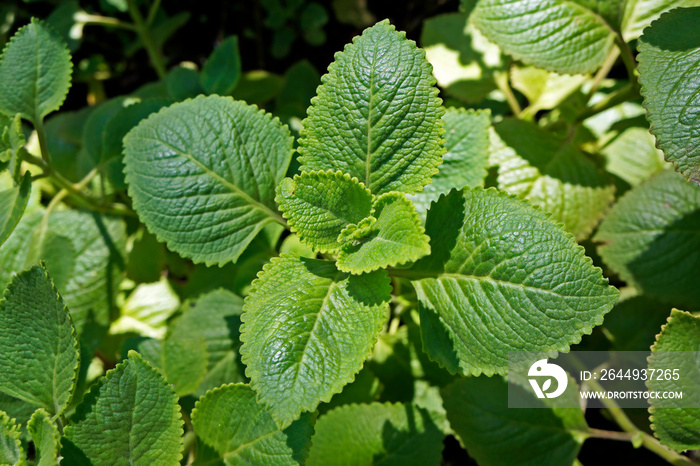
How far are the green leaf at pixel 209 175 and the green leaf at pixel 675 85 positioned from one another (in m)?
0.88

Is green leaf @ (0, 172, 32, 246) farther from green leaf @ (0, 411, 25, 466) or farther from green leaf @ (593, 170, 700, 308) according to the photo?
green leaf @ (593, 170, 700, 308)

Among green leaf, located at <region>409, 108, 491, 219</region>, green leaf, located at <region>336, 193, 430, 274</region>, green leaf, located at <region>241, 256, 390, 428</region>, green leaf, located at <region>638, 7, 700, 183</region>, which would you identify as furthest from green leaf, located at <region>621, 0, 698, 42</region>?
green leaf, located at <region>241, 256, 390, 428</region>

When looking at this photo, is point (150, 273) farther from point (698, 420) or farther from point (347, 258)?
point (698, 420)

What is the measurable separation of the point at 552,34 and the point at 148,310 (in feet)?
5.70

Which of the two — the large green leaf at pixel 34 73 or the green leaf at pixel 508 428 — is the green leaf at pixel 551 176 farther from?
the large green leaf at pixel 34 73

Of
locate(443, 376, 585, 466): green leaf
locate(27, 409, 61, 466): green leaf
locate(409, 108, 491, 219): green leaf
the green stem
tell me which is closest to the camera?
locate(27, 409, 61, 466): green leaf

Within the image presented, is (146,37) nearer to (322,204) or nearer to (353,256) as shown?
(322,204)

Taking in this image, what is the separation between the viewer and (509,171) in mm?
1904

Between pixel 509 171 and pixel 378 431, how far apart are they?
3.09 feet

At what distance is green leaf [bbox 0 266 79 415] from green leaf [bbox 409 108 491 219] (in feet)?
2.95

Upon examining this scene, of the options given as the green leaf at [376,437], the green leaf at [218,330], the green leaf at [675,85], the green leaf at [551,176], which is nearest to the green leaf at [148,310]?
the green leaf at [218,330]

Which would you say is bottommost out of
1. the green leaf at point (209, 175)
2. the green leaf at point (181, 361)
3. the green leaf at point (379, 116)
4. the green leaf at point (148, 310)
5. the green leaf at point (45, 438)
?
the green leaf at point (148, 310)

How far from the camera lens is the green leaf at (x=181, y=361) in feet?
5.19

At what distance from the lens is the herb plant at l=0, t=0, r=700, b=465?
3.85 feet
